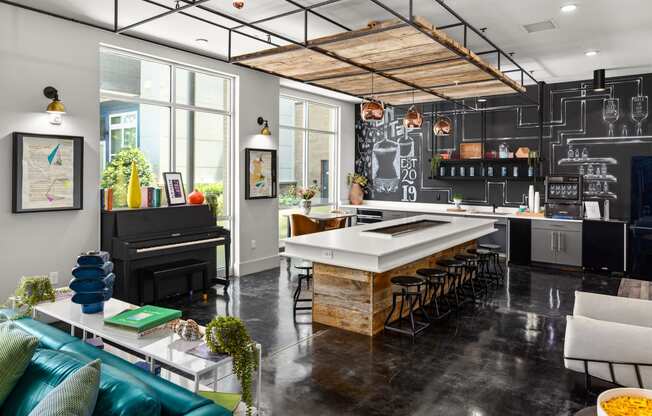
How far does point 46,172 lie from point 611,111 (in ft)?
26.5

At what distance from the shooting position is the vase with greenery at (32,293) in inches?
123

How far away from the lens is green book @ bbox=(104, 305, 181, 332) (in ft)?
8.50

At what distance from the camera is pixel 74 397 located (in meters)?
1.58

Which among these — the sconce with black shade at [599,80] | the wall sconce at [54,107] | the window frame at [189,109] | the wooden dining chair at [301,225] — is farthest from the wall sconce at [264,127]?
the sconce with black shade at [599,80]

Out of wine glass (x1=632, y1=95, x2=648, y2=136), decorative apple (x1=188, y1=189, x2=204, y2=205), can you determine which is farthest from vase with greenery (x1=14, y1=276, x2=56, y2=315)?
wine glass (x1=632, y1=95, x2=648, y2=136)

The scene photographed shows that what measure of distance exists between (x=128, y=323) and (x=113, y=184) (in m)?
3.44

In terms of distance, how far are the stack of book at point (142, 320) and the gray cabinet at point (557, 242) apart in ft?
21.7

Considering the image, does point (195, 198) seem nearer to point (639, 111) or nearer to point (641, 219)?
point (641, 219)

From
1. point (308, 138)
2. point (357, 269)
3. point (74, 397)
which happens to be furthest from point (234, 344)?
point (308, 138)

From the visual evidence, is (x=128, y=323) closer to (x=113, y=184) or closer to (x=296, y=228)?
(x=113, y=184)

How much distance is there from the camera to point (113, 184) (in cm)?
560

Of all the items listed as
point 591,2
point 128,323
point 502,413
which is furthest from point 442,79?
point 128,323

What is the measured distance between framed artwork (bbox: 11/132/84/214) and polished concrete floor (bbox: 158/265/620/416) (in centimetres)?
169

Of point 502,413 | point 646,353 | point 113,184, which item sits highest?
point 113,184
